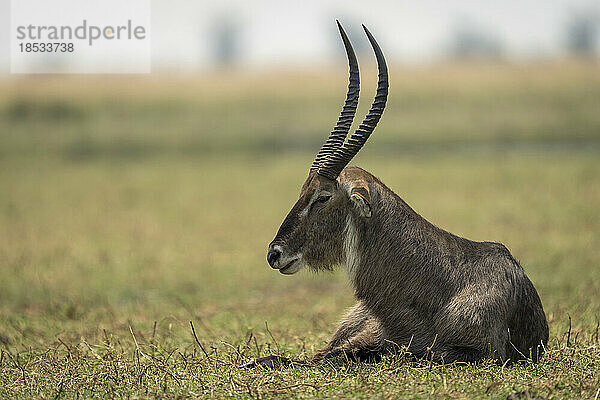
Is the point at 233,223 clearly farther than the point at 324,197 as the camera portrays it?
Yes

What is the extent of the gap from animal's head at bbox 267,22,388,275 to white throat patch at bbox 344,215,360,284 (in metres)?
0.03

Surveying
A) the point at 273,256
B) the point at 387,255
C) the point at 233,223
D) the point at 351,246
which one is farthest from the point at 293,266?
the point at 233,223

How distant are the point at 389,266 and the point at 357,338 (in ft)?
1.96

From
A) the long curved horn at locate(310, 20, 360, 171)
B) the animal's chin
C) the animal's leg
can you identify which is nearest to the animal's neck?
the animal's leg

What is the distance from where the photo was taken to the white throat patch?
598cm

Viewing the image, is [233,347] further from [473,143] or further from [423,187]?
[473,143]

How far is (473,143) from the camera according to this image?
33.3 meters

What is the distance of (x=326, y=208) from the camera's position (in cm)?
589

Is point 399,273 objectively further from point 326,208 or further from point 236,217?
point 236,217

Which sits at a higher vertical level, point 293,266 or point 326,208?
point 326,208

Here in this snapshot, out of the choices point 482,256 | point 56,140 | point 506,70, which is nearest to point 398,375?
point 482,256

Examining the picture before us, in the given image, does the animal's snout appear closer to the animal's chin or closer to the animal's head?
the animal's head

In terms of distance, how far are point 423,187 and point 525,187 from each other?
257cm

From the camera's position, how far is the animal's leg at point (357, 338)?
602cm
